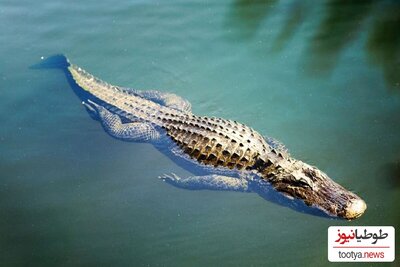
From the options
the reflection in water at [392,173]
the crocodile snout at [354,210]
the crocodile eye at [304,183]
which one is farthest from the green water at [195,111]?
the crocodile eye at [304,183]

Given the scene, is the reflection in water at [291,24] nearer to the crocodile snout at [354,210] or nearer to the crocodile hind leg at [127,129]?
the crocodile hind leg at [127,129]

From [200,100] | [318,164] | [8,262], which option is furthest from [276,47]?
[8,262]

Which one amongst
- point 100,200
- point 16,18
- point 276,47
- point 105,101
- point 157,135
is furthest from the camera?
point 16,18

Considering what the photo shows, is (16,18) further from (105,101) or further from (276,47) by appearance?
(276,47)

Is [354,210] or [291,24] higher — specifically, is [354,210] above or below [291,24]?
below

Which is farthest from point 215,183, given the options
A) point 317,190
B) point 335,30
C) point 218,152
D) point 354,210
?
point 335,30

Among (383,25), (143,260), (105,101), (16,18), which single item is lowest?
(143,260)

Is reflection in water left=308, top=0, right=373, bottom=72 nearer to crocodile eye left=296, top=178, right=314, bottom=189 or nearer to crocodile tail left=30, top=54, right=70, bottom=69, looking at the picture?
crocodile eye left=296, top=178, right=314, bottom=189

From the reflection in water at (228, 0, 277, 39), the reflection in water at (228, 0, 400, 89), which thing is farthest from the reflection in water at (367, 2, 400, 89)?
the reflection in water at (228, 0, 277, 39)

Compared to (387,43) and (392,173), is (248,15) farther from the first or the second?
(392,173)
